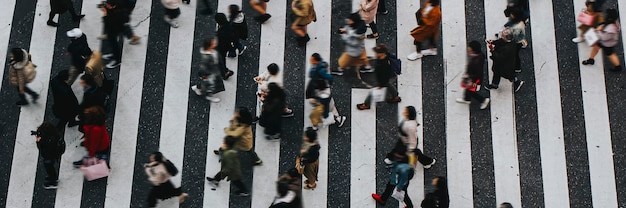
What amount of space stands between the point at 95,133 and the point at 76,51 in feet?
5.13

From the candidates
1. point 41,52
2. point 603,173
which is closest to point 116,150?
point 41,52

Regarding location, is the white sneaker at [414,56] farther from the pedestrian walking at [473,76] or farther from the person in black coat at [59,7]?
the person in black coat at [59,7]

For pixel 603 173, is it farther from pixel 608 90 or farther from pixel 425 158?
pixel 425 158

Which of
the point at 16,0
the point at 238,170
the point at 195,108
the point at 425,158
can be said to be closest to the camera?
the point at 238,170

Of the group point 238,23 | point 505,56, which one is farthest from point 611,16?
point 238,23

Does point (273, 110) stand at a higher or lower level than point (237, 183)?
higher

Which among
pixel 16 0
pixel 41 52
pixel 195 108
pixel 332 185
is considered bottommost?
pixel 332 185

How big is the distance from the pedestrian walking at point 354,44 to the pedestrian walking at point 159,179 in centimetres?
333

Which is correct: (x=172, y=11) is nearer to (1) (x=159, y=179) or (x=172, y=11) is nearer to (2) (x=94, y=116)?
(2) (x=94, y=116)

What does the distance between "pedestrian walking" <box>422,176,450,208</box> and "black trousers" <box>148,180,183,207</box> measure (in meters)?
3.48

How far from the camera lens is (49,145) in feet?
40.3

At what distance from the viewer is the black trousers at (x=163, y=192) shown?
12312 millimetres

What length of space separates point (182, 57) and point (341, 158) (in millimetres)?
3182

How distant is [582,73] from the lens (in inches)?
568
